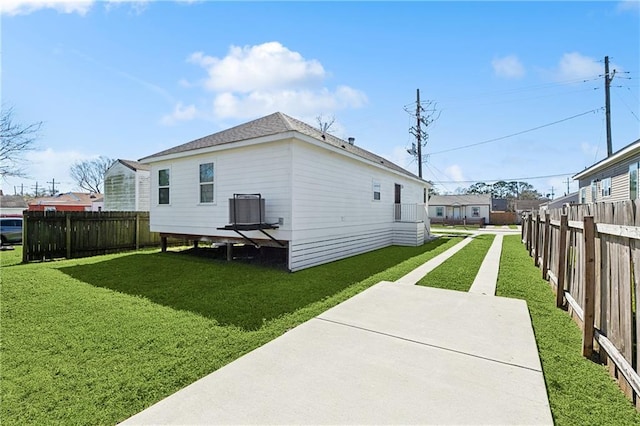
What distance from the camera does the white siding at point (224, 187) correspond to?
7148 mm

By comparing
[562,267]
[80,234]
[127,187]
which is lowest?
[562,267]

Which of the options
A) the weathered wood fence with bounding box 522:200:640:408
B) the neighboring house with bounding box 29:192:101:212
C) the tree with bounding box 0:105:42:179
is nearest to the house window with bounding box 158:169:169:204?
the weathered wood fence with bounding box 522:200:640:408

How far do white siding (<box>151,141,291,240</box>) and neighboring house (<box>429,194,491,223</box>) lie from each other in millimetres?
34993

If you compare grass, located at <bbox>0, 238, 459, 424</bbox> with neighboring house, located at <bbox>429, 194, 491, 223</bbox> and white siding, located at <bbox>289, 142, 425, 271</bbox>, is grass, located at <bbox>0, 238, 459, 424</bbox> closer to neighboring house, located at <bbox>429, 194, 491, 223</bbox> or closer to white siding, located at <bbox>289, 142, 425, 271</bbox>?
white siding, located at <bbox>289, 142, 425, 271</bbox>

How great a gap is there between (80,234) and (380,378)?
10743 millimetres

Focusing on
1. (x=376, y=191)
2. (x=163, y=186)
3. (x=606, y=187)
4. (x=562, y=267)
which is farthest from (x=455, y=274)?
(x=606, y=187)

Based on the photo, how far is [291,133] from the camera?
673cm

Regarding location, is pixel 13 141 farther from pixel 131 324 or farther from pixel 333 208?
pixel 131 324

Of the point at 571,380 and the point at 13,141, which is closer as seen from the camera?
the point at 571,380

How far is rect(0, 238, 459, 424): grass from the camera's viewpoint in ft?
7.62

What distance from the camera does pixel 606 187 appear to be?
47.2 feet

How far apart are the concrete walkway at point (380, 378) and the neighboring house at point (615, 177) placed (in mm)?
11767

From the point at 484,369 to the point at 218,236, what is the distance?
23.5ft

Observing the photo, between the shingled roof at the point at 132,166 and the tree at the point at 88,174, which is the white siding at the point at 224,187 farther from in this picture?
the tree at the point at 88,174
